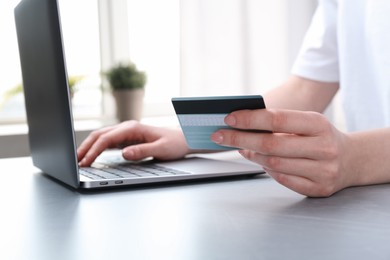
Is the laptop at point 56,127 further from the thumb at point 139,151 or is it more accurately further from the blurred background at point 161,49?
the blurred background at point 161,49

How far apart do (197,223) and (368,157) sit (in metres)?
0.27

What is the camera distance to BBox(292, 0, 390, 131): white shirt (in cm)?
118

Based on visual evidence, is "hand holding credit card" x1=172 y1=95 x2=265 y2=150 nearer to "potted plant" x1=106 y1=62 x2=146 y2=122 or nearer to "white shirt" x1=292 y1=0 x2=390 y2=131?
"white shirt" x1=292 y1=0 x2=390 y2=131

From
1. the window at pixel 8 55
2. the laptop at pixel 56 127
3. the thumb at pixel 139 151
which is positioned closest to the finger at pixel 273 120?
the laptop at pixel 56 127

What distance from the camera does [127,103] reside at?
205cm

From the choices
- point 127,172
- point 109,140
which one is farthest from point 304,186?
point 109,140

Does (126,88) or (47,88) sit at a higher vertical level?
(47,88)

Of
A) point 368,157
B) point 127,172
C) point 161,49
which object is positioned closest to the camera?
point 368,157

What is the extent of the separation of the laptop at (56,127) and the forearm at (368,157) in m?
0.16

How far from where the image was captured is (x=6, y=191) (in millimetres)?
759

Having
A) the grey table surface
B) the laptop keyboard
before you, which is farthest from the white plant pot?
the grey table surface

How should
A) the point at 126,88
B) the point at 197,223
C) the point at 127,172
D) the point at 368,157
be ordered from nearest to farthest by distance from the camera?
the point at 197,223
the point at 368,157
the point at 127,172
the point at 126,88

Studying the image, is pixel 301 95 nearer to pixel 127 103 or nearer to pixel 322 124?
pixel 322 124

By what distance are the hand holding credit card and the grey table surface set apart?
0.08 meters
